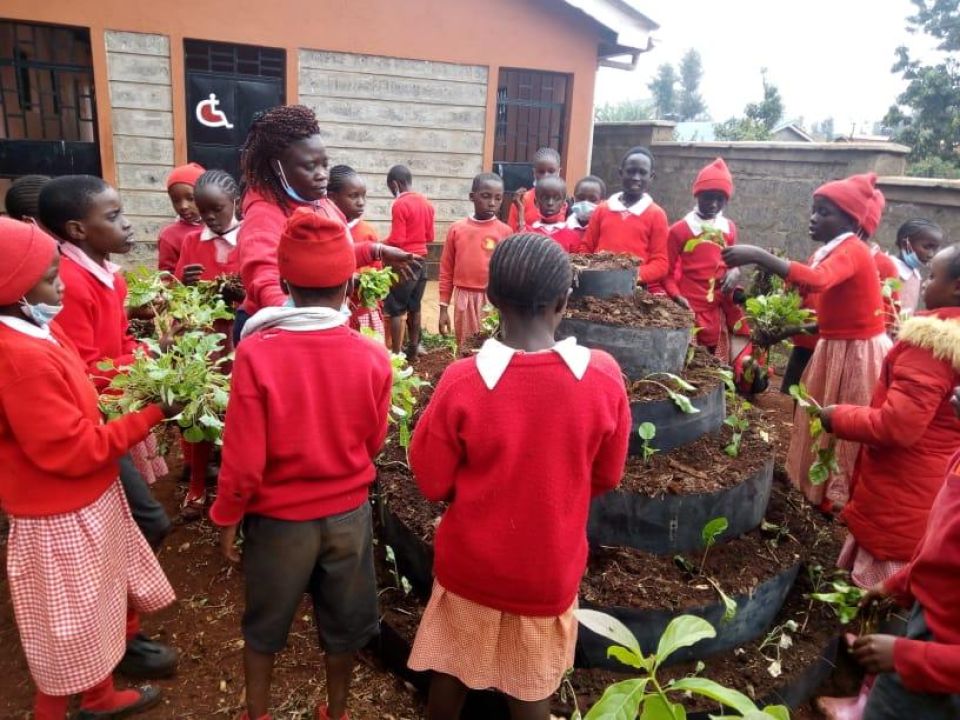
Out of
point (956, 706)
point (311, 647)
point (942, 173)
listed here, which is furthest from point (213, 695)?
point (942, 173)

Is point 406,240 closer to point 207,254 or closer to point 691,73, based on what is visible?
point 207,254

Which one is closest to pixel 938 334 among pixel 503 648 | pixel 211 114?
pixel 503 648

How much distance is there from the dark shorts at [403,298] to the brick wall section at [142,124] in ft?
14.3

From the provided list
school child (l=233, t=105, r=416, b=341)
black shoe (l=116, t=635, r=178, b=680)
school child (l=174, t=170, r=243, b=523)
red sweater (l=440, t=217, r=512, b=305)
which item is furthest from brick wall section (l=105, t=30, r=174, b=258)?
black shoe (l=116, t=635, r=178, b=680)

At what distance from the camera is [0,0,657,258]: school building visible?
891 cm

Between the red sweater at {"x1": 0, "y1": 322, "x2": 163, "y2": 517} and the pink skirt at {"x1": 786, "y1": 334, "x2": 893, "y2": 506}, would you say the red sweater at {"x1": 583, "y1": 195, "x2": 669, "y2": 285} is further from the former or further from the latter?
the red sweater at {"x1": 0, "y1": 322, "x2": 163, "y2": 517}

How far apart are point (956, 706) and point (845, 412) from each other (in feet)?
4.33

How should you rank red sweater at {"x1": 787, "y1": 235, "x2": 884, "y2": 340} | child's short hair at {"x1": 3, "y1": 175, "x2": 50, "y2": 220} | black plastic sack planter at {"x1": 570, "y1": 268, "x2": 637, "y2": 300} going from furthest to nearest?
1. red sweater at {"x1": 787, "y1": 235, "x2": 884, "y2": 340}
2. child's short hair at {"x1": 3, "y1": 175, "x2": 50, "y2": 220}
3. black plastic sack planter at {"x1": 570, "y1": 268, "x2": 637, "y2": 300}

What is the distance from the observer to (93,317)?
2.83m

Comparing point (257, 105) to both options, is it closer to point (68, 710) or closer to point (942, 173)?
point (68, 710)

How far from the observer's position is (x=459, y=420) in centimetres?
198

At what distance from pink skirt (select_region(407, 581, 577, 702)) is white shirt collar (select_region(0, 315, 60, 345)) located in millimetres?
1478

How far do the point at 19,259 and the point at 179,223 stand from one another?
2796mm

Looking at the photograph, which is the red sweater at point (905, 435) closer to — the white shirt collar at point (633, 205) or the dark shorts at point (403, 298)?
the white shirt collar at point (633, 205)
